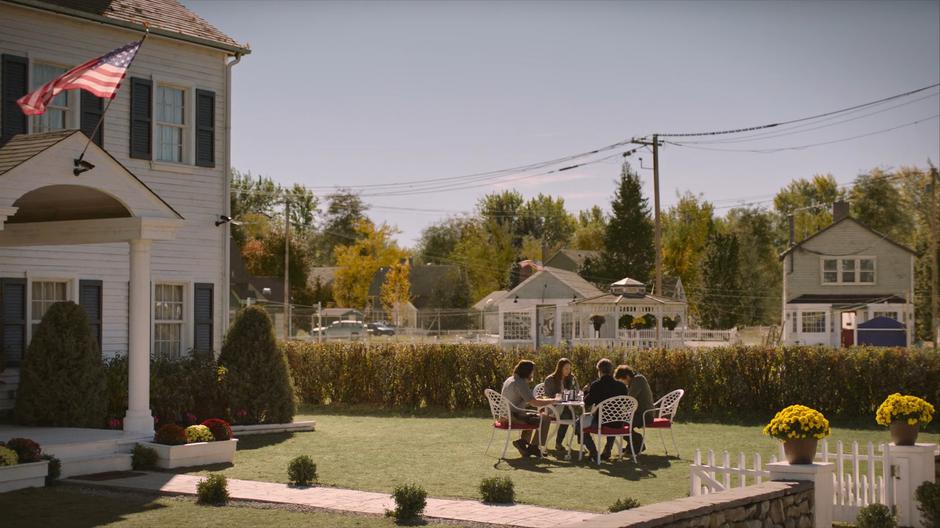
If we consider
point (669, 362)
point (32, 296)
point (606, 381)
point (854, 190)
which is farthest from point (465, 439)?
point (854, 190)

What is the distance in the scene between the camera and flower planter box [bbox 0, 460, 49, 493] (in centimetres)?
1295

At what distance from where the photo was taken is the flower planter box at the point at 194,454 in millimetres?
15180

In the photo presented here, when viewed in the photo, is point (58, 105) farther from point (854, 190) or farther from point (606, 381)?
point (854, 190)

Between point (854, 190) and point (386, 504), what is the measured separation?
8136 centimetres

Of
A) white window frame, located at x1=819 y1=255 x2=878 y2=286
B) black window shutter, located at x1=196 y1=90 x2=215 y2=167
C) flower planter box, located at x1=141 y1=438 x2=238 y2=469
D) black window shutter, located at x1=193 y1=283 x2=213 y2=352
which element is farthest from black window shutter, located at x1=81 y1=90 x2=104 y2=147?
white window frame, located at x1=819 y1=255 x2=878 y2=286

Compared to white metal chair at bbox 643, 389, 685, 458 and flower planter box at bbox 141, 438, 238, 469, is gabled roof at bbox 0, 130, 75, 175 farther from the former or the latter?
white metal chair at bbox 643, 389, 685, 458

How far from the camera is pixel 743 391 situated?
76.8 feet

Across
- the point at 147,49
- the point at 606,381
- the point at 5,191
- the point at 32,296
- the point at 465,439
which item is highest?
the point at 147,49

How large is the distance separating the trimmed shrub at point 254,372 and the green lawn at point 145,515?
7409 millimetres

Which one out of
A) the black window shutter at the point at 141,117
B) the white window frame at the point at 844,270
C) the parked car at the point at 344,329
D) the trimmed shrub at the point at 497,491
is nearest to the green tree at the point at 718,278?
the white window frame at the point at 844,270

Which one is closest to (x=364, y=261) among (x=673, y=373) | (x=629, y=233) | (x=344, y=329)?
(x=344, y=329)

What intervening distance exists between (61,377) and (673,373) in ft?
42.8

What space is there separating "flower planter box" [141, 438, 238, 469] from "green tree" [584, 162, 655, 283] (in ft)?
168

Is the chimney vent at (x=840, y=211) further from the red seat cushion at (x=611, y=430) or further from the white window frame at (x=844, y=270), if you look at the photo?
the red seat cushion at (x=611, y=430)
